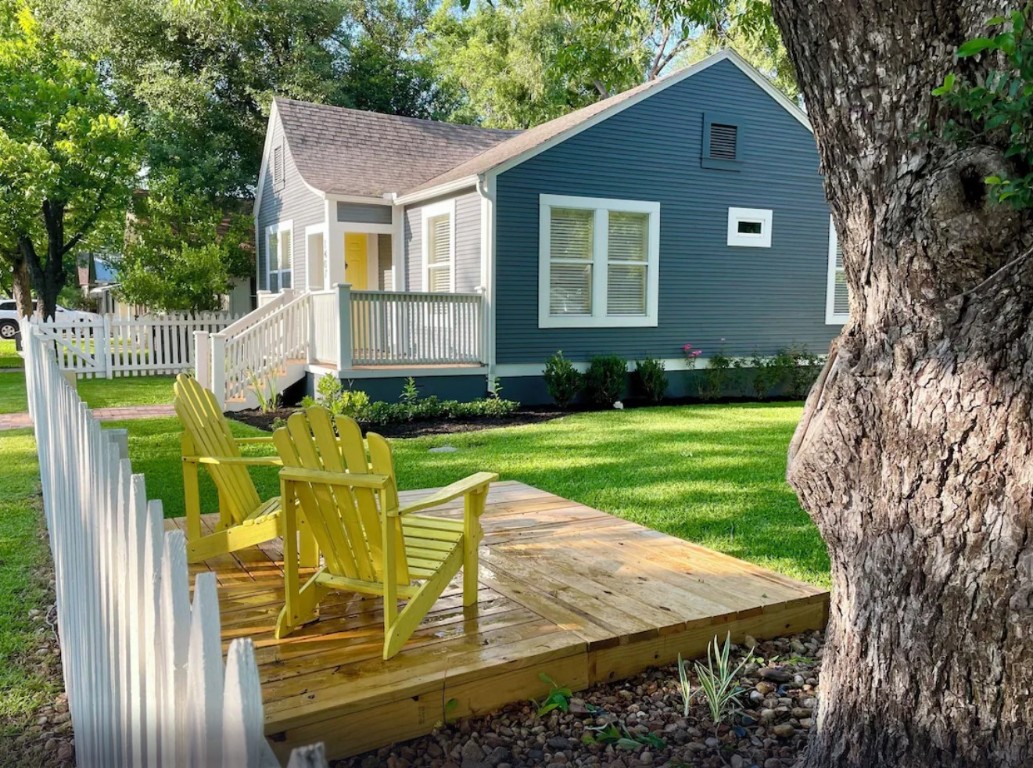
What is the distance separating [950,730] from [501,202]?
10.6m

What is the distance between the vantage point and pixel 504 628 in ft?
10.6

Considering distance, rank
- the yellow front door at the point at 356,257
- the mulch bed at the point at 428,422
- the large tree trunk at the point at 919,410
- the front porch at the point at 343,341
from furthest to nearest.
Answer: the yellow front door at the point at 356,257
the front porch at the point at 343,341
the mulch bed at the point at 428,422
the large tree trunk at the point at 919,410

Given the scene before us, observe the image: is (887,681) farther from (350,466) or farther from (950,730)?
(350,466)

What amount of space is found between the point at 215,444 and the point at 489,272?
8.24 meters

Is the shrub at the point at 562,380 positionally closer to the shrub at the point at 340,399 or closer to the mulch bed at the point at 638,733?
the shrub at the point at 340,399

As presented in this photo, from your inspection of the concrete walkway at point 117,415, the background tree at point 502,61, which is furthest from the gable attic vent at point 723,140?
the background tree at point 502,61

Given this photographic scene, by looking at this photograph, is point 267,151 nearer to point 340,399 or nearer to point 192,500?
point 340,399

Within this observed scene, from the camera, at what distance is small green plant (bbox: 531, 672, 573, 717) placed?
9.38 ft

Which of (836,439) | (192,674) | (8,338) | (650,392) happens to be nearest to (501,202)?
(650,392)

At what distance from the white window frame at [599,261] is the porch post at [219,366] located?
4.56 metres

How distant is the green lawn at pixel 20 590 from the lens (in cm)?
316

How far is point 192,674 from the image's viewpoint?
1109mm

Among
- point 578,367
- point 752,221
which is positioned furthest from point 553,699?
point 752,221

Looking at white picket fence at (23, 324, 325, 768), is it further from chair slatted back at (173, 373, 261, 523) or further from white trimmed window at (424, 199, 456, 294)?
white trimmed window at (424, 199, 456, 294)
